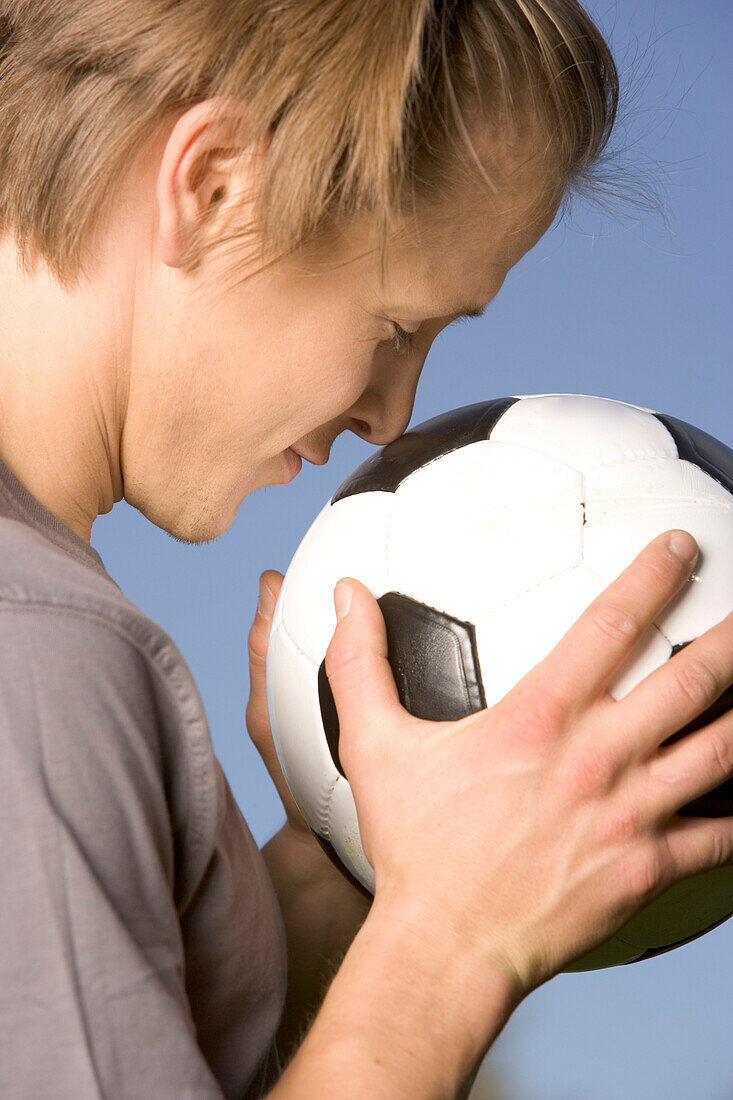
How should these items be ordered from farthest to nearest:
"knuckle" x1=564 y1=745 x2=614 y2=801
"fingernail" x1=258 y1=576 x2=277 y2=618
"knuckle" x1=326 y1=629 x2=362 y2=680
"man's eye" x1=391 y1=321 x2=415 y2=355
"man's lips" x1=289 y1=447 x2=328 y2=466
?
"fingernail" x1=258 y1=576 x2=277 y2=618
"man's lips" x1=289 y1=447 x2=328 y2=466
"man's eye" x1=391 y1=321 x2=415 y2=355
"knuckle" x1=326 y1=629 x2=362 y2=680
"knuckle" x1=564 y1=745 x2=614 y2=801

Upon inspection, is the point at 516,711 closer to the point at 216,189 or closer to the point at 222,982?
the point at 222,982

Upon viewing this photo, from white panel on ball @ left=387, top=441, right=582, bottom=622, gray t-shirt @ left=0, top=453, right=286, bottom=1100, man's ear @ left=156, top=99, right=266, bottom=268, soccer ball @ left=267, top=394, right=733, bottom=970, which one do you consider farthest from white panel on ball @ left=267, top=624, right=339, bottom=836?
man's ear @ left=156, top=99, right=266, bottom=268

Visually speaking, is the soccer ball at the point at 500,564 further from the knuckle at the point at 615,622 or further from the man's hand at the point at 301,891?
the man's hand at the point at 301,891

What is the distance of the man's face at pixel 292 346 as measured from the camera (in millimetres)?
887

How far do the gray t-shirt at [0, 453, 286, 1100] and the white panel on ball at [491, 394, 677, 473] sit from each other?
1.39 feet

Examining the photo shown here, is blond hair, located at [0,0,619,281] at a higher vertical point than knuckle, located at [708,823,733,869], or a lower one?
higher

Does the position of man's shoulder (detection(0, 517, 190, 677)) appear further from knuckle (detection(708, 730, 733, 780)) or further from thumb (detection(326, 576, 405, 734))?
knuckle (detection(708, 730, 733, 780))

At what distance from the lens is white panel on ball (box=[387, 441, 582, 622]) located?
33.4 inches

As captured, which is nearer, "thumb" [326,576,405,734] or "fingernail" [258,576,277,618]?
"thumb" [326,576,405,734]

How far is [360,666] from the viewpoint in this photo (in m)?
0.85

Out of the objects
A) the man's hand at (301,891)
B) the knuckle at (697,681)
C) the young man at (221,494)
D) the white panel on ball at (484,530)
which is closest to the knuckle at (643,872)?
the young man at (221,494)

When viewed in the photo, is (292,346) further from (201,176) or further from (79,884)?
(79,884)

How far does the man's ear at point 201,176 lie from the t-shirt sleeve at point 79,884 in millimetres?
374

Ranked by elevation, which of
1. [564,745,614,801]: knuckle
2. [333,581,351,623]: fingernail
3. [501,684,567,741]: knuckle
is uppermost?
[333,581,351,623]: fingernail
